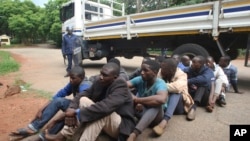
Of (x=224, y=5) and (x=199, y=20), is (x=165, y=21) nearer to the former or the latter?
(x=199, y=20)

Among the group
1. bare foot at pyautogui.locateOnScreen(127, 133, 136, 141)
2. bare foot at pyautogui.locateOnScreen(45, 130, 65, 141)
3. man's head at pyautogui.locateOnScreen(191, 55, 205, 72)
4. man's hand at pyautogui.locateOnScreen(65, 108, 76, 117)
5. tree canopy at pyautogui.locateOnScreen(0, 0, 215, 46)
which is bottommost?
bare foot at pyautogui.locateOnScreen(45, 130, 65, 141)

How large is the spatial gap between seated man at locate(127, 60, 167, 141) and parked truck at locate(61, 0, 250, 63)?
2.53 meters

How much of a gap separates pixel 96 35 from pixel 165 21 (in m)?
3.26

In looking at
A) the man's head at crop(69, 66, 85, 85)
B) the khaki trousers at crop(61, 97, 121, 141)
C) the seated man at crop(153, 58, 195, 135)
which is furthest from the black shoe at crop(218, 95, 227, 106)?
the man's head at crop(69, 66, 85, 85)

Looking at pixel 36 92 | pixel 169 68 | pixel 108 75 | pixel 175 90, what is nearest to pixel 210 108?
pixel 175 90

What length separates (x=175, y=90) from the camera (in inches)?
129

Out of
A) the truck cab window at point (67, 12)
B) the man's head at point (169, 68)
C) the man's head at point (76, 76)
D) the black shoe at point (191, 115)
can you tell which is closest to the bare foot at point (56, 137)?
the man's head at point (76, 76)

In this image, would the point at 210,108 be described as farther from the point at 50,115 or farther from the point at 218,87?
the point at 50,115

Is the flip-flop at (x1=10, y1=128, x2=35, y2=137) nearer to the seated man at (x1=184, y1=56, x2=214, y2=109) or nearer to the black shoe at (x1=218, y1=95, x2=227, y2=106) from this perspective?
the seated man at (x1=184, y1=56, x2=214, y2=109)

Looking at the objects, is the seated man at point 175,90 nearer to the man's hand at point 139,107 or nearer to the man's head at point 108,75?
the man's hand at point 139,107

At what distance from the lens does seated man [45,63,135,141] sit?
249 cm

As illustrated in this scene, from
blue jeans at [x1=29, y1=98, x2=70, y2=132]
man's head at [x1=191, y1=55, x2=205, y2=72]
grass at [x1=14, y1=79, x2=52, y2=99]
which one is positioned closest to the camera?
blue jeans at [x1=29, y1=98, x2=70, y2=132]

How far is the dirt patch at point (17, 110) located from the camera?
11.4ft

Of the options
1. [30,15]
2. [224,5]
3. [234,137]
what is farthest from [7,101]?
[30,15]
